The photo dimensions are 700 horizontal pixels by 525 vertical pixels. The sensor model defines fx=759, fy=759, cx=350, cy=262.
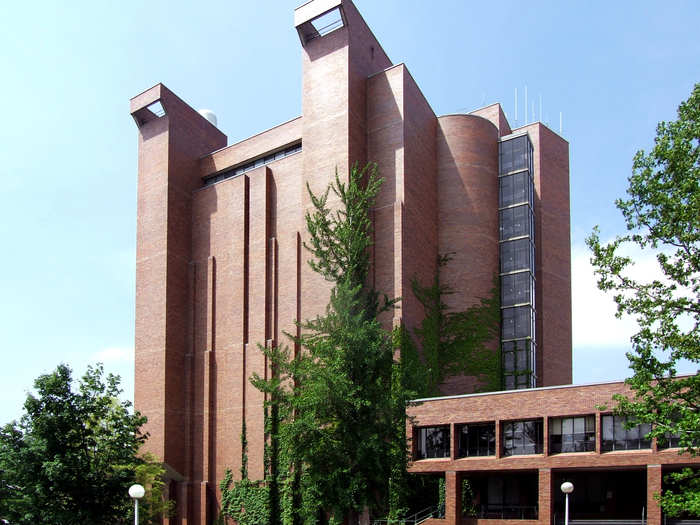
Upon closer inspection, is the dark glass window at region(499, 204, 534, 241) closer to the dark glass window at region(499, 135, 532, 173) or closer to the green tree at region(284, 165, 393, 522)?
the dark glass window at region(499, 135, 532, 173)

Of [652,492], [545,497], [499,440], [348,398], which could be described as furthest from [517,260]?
[348,398]

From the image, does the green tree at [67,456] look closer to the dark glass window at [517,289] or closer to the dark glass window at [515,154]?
the dark glass window at [517,289]

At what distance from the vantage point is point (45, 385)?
1222 inches

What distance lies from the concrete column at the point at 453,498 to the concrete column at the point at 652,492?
358 inches

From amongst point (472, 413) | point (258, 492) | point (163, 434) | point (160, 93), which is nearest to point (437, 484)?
point (472, 413)

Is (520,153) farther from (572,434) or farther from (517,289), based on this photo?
(572,434)

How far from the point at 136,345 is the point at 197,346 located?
4.53 m

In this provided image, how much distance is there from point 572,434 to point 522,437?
104 inches

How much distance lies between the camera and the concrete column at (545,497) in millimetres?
34734

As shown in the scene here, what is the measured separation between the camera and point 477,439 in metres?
38.7

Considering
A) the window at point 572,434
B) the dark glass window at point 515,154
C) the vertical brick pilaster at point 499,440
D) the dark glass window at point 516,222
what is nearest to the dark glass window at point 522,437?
the vertical brick pilaster at point 499,440

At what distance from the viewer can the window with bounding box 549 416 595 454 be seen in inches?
1388

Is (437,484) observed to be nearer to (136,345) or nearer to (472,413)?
(472,413)

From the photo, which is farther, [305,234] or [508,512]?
[305,234]
